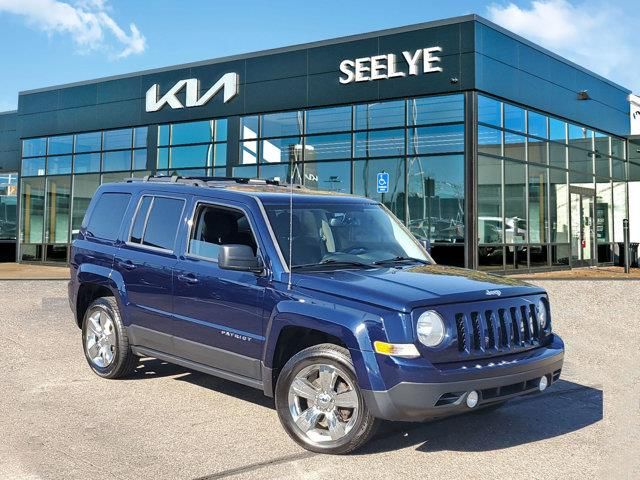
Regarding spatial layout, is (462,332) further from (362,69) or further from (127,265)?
(362,69)

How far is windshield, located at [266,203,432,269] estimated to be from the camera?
5.19 meters

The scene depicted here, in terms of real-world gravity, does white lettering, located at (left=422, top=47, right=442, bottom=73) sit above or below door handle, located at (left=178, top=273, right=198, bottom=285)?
above

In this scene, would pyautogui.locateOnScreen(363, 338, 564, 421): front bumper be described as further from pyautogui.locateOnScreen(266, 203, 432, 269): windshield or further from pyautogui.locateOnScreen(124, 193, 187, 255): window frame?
pyautogui.locateOnScreen(124, 193, 187, 255): window frame

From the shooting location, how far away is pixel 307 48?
19.8 meters

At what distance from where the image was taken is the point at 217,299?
524 cm

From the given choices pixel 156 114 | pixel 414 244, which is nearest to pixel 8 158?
pixel 156 114

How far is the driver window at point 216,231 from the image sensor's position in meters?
5.42

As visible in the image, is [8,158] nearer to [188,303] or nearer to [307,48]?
[307,48]

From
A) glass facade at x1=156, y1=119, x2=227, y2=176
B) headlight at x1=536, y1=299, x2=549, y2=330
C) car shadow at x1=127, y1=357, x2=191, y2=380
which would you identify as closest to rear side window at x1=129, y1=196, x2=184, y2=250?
car shadow at x1=127, y1=357, x2=191, y2=380

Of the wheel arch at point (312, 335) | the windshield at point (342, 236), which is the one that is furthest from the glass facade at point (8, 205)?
the wheel arch at point (312, 335)

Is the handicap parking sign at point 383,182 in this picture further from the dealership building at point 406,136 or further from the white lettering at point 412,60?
the white lettering at point 412,60

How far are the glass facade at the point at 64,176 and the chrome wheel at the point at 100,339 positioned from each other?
59.1 feet

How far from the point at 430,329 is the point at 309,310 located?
836 millimetres

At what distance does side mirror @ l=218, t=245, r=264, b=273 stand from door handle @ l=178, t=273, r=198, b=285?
613 millimetres
